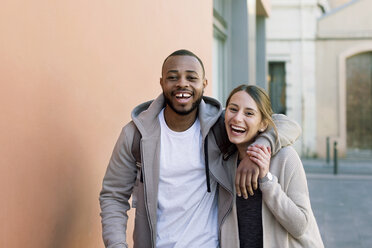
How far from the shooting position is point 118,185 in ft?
8.01

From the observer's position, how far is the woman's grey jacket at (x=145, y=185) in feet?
7.86

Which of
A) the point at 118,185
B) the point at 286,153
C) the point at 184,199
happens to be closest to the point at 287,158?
the point at 286,153

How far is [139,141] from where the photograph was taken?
247 cm

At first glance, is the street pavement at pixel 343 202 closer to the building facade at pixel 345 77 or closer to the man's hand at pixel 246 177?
the building facade at pixel 345 77

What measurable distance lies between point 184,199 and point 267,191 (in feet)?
1.32

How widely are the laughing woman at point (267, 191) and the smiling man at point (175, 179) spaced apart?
0.09 meters

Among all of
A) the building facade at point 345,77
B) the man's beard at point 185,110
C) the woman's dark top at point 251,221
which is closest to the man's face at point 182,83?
the man's beard at point 185,110

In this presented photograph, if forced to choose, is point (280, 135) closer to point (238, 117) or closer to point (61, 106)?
point (238, 117)

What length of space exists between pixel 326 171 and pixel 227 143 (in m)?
11.7

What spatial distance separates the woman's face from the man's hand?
0.14m

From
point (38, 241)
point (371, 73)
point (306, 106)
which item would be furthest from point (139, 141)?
point (371, 73)

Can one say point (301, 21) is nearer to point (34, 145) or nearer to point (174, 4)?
point (174, 4)

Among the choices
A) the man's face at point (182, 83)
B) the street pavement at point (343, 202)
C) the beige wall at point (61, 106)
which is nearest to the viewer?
the beige wall at point (61, 106)

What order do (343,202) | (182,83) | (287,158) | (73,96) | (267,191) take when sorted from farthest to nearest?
(343,202) < (73,96) < (182,83) < (287,158) < (267,191)
